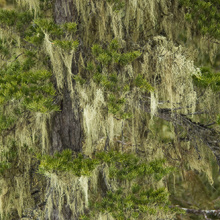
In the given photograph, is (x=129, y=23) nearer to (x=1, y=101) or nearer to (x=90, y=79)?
(x=90, y=79)

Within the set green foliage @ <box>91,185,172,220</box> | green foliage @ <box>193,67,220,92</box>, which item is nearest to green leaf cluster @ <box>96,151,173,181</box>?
green foliage @ <box>91,185,172,220</box>

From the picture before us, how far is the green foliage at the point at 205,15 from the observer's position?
227 cm

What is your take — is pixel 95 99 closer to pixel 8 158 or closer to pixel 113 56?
pixel 113 56

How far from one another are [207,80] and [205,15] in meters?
0.78

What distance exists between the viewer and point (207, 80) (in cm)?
196

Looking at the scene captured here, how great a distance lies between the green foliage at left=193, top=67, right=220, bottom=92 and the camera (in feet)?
6.34

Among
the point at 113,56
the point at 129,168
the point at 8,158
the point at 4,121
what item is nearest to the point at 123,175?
the point at 129,168

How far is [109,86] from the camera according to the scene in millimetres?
2109

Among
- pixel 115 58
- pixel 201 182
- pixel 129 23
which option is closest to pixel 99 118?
pixel 115 58

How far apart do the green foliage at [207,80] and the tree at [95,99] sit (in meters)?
0.01

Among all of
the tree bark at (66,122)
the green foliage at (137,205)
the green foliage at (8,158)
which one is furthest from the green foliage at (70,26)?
the green foliage at (137,205)

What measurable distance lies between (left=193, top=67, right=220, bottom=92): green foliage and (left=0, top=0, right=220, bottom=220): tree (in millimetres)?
10

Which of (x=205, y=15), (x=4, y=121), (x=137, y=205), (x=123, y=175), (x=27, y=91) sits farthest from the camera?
(x=205, y=15)

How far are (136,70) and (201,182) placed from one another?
6.10ft
